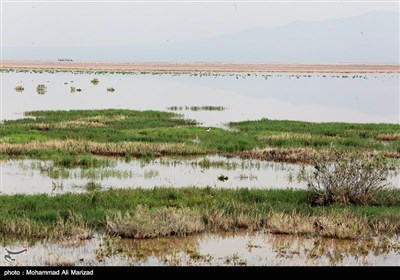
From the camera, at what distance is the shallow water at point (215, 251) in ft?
39.1

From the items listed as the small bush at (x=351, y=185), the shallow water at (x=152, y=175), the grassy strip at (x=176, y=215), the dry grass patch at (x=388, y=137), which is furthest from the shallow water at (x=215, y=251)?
the dry grass patch at (x=388, y=137)

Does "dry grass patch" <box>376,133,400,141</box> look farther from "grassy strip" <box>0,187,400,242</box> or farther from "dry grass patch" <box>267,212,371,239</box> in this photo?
"dry grass patch" <box>267,212,371,239</box>

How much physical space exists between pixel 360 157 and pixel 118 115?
2210 centimetres

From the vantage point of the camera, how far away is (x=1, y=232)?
43.1ft

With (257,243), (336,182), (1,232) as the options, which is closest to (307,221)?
(257,243)

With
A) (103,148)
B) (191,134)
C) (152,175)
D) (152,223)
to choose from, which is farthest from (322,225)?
(191,134)

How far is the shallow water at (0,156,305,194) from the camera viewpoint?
19.2m

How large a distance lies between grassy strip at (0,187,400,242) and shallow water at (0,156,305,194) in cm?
256

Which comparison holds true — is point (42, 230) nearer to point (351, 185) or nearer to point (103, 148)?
point (351, 185)

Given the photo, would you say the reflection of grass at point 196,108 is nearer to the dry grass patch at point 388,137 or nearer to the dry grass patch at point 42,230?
the dry grass patch at point 388,137

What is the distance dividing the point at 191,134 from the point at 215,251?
1810cm

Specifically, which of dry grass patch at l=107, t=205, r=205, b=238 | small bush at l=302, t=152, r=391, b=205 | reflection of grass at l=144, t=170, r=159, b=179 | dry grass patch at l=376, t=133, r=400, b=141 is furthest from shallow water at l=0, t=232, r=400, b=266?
dry grass patch at l=376, t=133, r=400, b=141

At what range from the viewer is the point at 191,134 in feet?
101

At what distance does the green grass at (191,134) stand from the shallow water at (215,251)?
39.8ft
